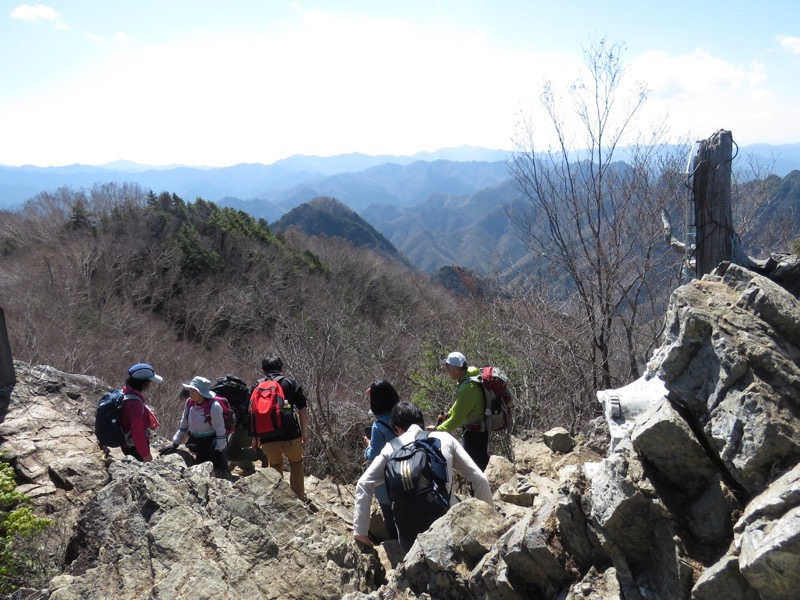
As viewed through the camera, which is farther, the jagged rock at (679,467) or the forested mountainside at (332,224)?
the forested mountainside at (332,224)

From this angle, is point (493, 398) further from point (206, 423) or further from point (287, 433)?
point (206, 423)

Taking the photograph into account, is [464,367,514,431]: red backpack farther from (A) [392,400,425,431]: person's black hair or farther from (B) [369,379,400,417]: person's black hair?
(A) [392,400,425,431]: person's black hair

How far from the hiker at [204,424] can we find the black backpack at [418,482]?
258 cm

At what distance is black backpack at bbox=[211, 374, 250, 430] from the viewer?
6.38m

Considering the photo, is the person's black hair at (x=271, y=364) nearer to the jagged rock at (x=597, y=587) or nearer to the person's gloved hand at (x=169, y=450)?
the person's gloved hand at (x=169, y=450)

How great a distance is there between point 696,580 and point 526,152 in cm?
867

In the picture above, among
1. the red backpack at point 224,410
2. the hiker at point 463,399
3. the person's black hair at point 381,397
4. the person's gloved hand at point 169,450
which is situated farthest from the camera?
the person's gloved hand at point 169,450

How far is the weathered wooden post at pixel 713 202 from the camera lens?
4.54 meters

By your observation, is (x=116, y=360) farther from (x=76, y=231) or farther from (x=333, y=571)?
(x=333, y=571)

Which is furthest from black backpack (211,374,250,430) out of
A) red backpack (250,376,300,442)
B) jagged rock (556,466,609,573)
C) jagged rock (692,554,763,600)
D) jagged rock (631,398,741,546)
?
jagged rock (692,554,763,600)

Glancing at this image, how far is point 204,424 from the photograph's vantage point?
5707mm

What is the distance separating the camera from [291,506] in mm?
4348

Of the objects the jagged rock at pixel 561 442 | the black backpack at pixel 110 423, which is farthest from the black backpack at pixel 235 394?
the jagged rock at pixel 561 442

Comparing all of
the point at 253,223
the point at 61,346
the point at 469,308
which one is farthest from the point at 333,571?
the point at 253,223
